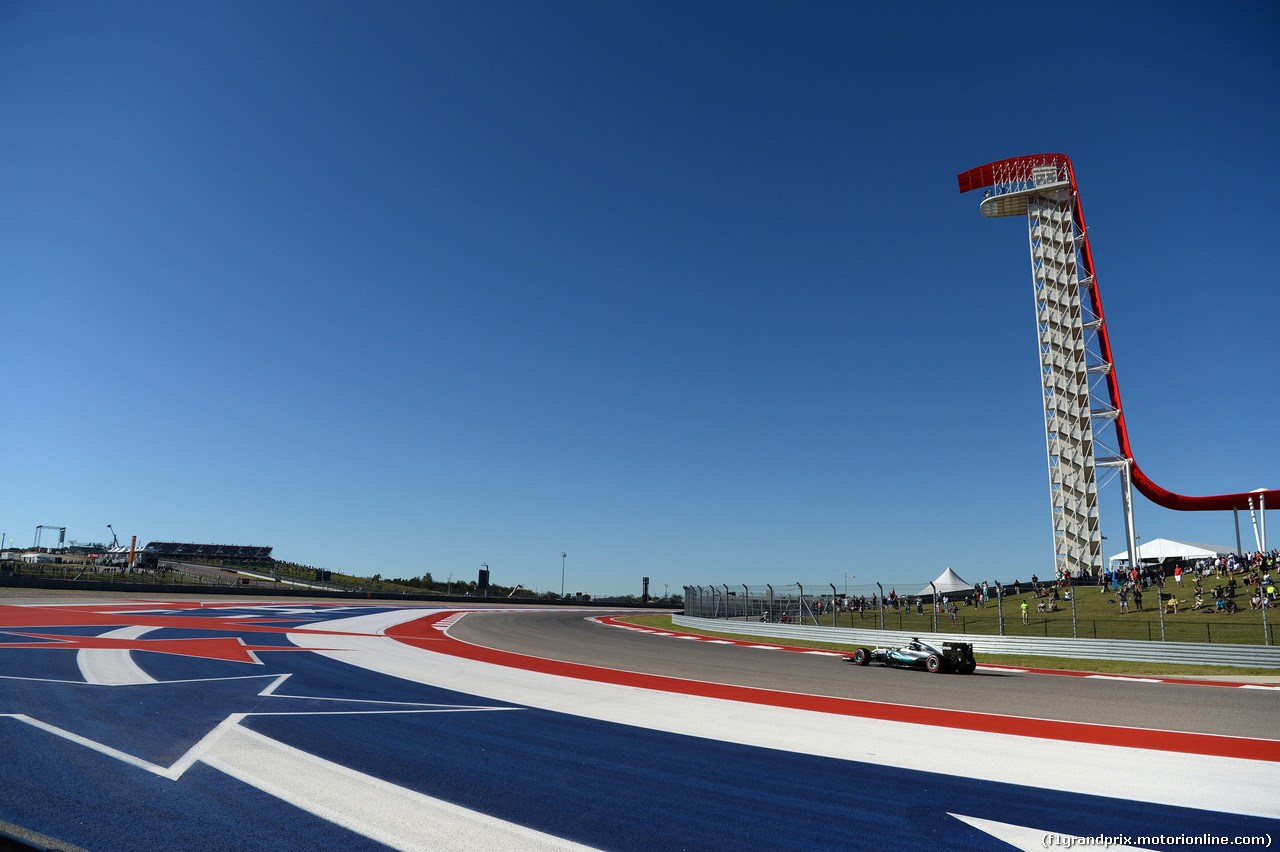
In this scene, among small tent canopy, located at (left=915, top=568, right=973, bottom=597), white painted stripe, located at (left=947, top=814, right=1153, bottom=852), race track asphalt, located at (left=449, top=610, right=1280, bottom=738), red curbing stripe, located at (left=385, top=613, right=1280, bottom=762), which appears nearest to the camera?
white painted stripe, located at (left=947, top=814, right=1153, bottom=852)

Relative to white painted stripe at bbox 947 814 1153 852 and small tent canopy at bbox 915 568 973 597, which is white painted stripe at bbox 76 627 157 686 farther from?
small tent canopy at bbox 915 568 973 597

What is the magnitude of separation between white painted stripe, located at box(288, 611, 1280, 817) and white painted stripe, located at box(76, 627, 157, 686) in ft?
13.3

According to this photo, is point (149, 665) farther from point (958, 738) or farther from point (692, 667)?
point (958, 738)

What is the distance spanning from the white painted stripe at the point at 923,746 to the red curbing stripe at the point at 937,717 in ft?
1.27

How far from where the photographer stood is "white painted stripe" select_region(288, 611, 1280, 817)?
6090mm

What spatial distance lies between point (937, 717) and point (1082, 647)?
13790 mm

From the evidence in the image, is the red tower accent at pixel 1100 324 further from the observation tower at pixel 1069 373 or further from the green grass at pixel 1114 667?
the green grass at pixel 1114 667

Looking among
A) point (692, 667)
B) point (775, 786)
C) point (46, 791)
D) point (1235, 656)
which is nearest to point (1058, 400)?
point (1235, 656)

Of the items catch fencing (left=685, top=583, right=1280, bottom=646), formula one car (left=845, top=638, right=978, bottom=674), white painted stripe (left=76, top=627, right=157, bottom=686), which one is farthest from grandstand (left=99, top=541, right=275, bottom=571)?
formula one car (left=845, top=638, right=978, bottom=674)

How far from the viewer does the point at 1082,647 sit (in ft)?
66.1

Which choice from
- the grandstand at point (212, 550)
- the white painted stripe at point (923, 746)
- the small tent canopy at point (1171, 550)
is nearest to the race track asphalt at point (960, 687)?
the white painted stripe at point (923, 746)

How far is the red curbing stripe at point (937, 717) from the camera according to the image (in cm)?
794

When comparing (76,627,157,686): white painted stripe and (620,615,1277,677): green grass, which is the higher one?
(76,627,157,686): white painted stripe

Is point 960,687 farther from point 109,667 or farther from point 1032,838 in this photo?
point 109,667
